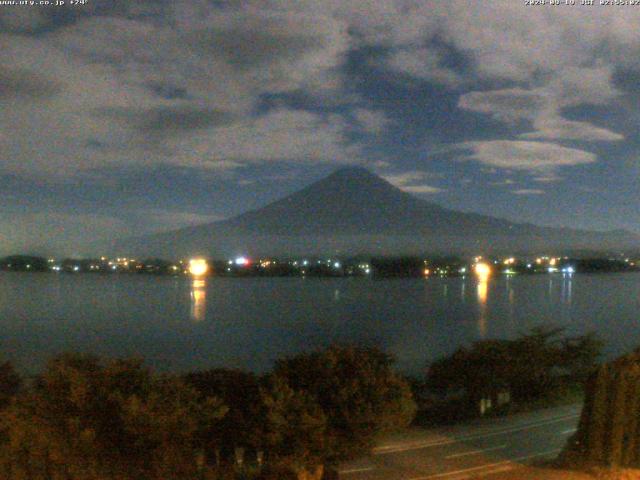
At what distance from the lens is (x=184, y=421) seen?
590 cm

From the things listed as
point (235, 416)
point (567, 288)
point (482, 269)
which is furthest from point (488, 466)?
point (482, 269)

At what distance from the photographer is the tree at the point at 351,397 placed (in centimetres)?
705

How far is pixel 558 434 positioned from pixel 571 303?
5927 cm

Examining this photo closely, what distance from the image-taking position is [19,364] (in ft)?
101

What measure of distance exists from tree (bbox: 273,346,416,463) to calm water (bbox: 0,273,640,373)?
76.4ft

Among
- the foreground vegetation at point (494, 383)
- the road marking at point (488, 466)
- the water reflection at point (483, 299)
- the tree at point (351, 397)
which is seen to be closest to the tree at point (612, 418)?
the road marking at point (488, 466)

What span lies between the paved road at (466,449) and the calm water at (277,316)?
656 inches

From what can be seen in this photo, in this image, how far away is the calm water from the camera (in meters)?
38.8

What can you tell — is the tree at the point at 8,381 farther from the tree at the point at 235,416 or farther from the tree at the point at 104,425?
the tree at the point at 104,425

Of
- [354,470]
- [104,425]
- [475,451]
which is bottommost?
[475,451]

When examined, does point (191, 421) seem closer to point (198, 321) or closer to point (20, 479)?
point (20, 479)

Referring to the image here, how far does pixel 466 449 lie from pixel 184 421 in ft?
20.4

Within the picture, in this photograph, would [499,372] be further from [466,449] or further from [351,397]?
[351,397]

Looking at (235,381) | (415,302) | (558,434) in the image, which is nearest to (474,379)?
(558,434)
